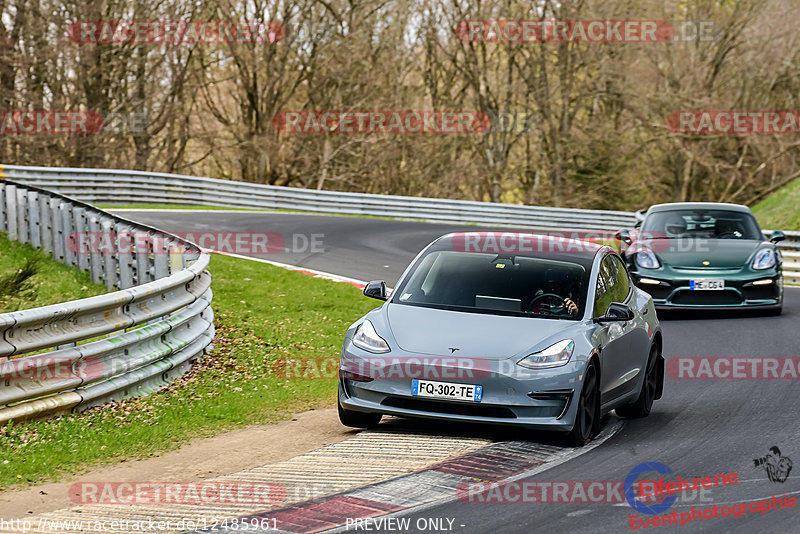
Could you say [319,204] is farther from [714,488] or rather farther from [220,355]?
[714,488]

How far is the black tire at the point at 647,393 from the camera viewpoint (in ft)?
29.9

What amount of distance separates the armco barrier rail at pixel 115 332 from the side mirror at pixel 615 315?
365 cm

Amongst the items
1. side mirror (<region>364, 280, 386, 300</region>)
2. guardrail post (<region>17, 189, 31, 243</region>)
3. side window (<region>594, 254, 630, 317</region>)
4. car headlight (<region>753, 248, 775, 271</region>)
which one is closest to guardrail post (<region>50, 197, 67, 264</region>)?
guardrail post (<region>17, 189, 31, 243</region>)

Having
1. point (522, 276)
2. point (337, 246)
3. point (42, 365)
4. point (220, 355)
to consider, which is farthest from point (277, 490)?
point (337, 246)

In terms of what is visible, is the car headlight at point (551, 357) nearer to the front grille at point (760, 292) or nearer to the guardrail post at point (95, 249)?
the guardrail post at point (95, 249)

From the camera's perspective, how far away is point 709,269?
15.1 m

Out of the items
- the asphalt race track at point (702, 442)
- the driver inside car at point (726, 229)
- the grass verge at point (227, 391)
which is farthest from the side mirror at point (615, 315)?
the driver inside car at point (726, 229)

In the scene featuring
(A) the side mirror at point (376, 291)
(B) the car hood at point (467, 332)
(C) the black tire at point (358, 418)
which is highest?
(A) the side mirror at point (376, 291)

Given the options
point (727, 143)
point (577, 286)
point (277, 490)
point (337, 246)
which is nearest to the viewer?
point (277, 490)

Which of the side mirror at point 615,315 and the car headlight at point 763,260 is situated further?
the car headlight at point 763,260

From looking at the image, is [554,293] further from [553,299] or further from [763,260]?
[763,260]

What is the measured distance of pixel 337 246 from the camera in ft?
70.3

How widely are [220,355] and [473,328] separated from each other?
381 cm

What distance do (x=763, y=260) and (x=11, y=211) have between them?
10635 millimetres
